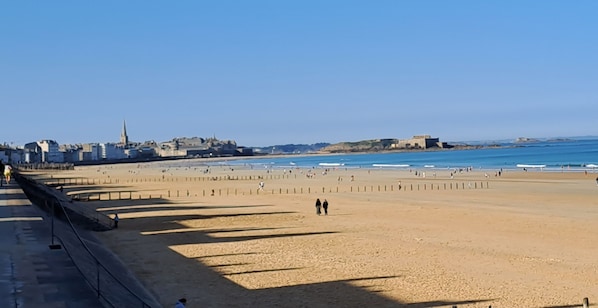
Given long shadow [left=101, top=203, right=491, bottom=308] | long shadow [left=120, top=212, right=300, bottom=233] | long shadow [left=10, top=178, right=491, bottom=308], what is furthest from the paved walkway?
long shadow [left=120, top=212, right=300, bottom=233]

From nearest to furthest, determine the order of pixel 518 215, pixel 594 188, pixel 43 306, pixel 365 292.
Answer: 1. pixel 43 306
2. pixel 365 292
3. pixel 518 215
4. pixel 594 188

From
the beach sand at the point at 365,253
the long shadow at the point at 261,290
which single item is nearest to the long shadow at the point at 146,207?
the beach sand at the point at 365,253

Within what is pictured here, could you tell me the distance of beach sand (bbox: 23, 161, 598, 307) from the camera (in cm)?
1603

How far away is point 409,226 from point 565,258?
31.9 ft

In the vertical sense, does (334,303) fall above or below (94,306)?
below

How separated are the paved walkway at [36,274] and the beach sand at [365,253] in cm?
266

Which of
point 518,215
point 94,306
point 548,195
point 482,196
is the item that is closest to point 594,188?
point 548,195

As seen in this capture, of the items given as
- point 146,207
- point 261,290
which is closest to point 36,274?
point 261,290

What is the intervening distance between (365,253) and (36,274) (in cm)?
1191

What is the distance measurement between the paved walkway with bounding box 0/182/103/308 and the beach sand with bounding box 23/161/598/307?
2.66 m

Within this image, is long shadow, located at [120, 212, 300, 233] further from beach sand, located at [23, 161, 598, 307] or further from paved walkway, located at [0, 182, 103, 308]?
paved walkway, located at [0, 182, 103, 308]

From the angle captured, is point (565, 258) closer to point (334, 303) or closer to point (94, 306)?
point (334, 303)

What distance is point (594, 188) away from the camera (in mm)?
54500

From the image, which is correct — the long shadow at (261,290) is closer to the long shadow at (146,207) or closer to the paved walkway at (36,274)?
the paved walkway at (36,274)
